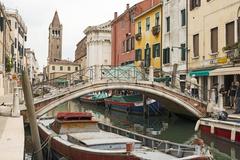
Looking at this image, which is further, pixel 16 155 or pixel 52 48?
pixel 52 48

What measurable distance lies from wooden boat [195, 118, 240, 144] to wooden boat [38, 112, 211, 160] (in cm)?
408

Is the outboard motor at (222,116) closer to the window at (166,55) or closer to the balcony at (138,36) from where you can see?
the window at (166,55)

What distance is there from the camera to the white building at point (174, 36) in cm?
2570

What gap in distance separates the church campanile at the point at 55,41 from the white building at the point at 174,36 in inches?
2881

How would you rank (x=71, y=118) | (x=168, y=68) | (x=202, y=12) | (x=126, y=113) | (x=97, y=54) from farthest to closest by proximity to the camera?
(x=97, y=54)
(x=126, y=113)
(x=168, y=68)
(x=202, y=12)
(x=71, y=118)

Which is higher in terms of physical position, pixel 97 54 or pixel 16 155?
pixel 97 54

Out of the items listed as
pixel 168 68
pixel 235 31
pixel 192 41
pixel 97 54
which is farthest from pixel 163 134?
pixel 97 54

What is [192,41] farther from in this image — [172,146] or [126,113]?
[172,146]

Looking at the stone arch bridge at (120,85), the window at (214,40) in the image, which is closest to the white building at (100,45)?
the window at (214,40)

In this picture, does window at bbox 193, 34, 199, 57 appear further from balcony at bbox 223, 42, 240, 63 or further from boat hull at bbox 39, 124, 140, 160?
boat hull at bbox 39, 124, 140, 160

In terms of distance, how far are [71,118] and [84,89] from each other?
250 inches

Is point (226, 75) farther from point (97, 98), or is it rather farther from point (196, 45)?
point (97, 98)

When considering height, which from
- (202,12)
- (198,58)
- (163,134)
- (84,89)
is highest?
(202,12)

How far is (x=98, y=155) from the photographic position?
9.71 meters
